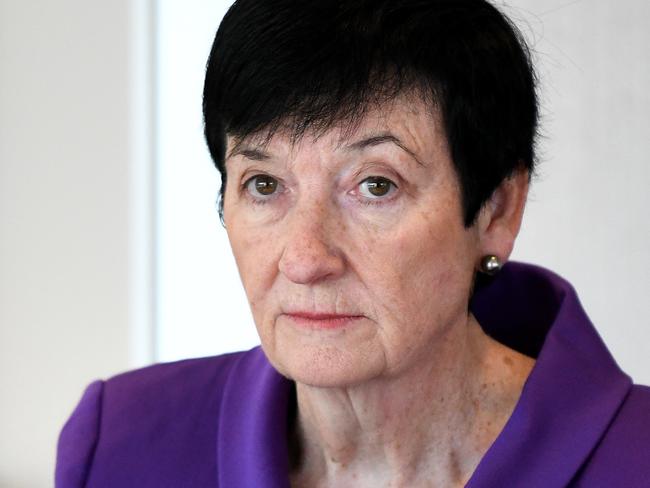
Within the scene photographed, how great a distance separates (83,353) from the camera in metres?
3.51

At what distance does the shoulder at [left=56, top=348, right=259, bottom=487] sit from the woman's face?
0.98 feet

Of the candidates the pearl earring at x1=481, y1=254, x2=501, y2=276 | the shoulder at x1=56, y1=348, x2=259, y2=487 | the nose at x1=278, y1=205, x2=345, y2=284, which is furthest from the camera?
the shoulder at x1=56, y1=348, x2=259, y2=487

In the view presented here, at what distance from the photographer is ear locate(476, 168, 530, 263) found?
1.71 m

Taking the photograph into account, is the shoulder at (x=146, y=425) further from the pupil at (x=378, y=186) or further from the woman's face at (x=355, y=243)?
the pupil at (x=378, y=186)

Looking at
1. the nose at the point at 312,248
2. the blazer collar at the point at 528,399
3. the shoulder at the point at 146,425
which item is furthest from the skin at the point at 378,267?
the shoulder at the point at 146,425

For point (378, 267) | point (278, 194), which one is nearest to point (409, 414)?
point (378, 267)

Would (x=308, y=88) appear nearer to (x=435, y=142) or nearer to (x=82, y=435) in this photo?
(x=435, y=142)

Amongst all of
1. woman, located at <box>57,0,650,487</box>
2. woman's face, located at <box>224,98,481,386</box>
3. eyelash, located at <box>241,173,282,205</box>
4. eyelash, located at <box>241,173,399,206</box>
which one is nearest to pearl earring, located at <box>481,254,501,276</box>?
woman, located at <box>57,0,650,487</box>

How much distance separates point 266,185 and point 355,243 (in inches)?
6.2

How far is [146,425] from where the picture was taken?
1.90 m

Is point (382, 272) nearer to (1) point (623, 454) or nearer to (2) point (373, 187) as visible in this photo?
(2) point (373, 187)

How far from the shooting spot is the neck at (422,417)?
172 cm

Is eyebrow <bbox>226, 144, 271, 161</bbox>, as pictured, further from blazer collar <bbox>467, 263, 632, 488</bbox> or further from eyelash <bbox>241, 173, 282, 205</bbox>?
blazer collar <bbox>467, 263, 632, 488</bbox>

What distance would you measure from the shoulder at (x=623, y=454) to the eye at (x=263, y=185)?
0.58 m
